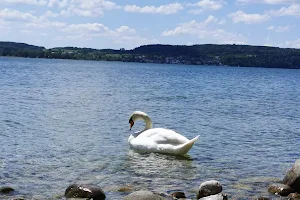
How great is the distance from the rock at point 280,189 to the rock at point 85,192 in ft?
15.0

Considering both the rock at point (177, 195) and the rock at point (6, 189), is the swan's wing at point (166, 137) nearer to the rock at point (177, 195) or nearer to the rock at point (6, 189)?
the rock at point (177, 195)

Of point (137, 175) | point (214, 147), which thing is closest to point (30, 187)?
point (137, 175)

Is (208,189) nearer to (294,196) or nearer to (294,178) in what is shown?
(294,196)

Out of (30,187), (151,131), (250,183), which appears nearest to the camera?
(30,187)

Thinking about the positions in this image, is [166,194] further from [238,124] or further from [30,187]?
[238,124]

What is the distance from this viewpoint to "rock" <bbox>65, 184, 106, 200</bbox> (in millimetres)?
12484

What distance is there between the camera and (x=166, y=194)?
13016mm

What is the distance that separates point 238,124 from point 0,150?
14669mm

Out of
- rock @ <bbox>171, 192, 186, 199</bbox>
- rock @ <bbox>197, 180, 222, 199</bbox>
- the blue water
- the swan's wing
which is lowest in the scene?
the blue water

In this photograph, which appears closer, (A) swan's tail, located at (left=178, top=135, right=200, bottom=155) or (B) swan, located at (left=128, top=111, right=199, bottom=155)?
(A) swan's tail, located at (left=178, top=135, right=200, bottom=155)

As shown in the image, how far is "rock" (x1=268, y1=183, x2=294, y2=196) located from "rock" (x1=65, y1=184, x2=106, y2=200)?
4576 millimetres

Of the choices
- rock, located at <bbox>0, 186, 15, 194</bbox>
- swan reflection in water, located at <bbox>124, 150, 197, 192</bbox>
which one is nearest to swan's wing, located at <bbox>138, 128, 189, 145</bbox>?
swan reflection in water, located at <bbox>124, 150, 197, 192</bbox>

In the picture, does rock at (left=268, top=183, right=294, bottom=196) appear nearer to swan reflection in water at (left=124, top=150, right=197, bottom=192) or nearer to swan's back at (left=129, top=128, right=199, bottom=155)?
swan reflection in water at (left=124, top=150, right=197, bottom=192)

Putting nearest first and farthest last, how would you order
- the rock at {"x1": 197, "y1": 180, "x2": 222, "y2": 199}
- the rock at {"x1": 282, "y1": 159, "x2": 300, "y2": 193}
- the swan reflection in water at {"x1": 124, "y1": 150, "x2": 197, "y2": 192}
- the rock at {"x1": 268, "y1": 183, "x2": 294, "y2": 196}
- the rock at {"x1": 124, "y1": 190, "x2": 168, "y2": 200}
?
the rock at {"x1": 124, "y1": 190, "x2": 168, "y2": 200} < the rock at {"x1": 197, "y1": 180, "x2": 222, "y2": 199} < the rock at {"x1": 268, "y1": 183, "x2": 294, "y2": 196} < the rock at {"x1": 282, "y1": 159, "x2": 300, "y2": 193} < the swan reflection in water at {"x1": 124, "y1": 150, "x2": 197, "y2": 192}
